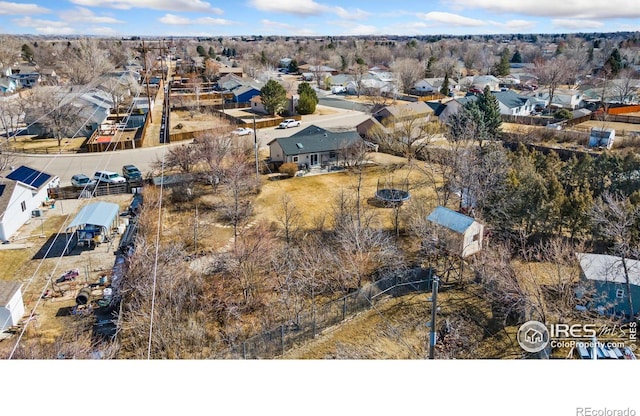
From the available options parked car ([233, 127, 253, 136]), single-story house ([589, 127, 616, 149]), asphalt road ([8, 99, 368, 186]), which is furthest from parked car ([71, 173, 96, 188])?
single-story house ([589, 127, 616, 149])

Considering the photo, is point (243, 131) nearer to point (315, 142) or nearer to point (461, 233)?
point (315, 142)

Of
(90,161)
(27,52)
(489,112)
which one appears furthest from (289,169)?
(27,52)

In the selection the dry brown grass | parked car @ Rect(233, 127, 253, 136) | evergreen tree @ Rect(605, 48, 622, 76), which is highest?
evergreen tree @ Rect(605, 48, 622, 76)

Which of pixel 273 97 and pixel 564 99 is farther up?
pixel 273 97

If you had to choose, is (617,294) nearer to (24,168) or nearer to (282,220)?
(282,220)

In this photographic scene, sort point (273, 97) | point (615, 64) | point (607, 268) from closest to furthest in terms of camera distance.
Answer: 1. point (607, 268)
2. point (273, 97)
3. point (615, 64)

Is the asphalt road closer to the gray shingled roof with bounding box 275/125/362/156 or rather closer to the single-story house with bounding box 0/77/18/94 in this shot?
the gray shingled roof with bounding box 275/125/362/156

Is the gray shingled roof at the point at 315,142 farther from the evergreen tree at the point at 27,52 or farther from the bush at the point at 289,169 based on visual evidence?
the evergreen tree at the point at 27,52
